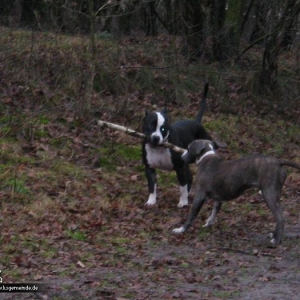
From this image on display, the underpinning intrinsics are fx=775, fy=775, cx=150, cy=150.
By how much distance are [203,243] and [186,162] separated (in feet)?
5.52

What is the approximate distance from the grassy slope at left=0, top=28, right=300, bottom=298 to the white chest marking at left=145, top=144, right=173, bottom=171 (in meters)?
0.62

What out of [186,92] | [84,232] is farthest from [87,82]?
[84,232]

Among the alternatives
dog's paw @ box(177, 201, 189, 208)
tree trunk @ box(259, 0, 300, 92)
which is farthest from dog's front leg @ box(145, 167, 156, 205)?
tree trunk @ box(259, 0, 300, 92)

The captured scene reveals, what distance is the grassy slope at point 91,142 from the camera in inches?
364

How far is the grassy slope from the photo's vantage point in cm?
926

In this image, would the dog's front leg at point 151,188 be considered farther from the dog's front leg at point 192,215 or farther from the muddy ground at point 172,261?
the dog's front leg at point 192,215

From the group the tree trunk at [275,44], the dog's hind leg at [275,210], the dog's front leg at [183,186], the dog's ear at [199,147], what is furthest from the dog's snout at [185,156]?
the tree trunk at [275,44]

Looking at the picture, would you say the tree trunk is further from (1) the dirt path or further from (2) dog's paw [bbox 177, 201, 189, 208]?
(1) the dirt path

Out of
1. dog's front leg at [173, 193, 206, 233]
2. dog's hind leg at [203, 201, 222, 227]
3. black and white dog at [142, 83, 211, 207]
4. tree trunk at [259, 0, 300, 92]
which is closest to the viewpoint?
dog's front leg at [173, 193, 206, 233]

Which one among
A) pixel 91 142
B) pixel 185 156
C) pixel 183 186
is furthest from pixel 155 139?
pixel 91 142

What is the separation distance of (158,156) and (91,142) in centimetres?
244

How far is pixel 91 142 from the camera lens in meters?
13.9

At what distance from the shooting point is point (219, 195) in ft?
34.3

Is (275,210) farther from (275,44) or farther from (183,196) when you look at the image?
(275,44)
